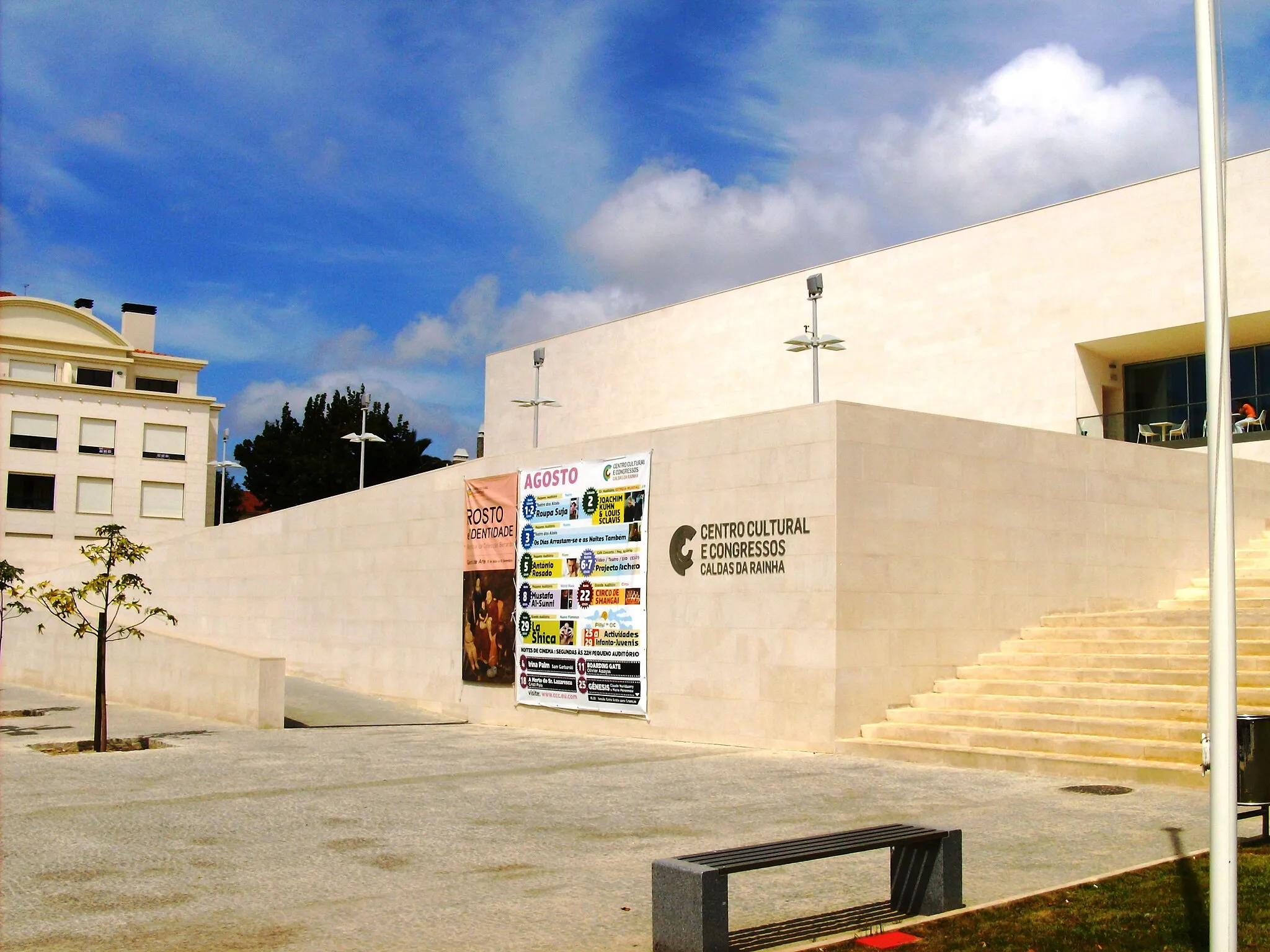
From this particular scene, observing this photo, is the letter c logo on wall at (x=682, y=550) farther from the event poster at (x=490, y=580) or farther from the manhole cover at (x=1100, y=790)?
the manhole cover at (x=1100, y=790)

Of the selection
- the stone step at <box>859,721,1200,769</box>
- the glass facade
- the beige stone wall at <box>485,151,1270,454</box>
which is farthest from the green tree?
the stone step at <box>859,721,1200,769</box>

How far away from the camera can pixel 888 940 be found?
19.3ft

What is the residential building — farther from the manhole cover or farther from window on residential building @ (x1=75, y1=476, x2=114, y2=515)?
the manhole cover

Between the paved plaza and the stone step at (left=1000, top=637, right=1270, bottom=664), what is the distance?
3878 mm

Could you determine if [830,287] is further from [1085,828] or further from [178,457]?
[178,457]

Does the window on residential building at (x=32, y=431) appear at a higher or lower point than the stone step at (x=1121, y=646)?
higher

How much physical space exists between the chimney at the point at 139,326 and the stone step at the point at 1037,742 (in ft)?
208

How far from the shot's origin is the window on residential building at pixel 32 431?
191ft

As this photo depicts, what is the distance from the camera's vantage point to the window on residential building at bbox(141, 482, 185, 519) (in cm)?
6225

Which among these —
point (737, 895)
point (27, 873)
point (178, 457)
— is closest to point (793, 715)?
point (737, 895)

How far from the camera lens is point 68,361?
2425 inches

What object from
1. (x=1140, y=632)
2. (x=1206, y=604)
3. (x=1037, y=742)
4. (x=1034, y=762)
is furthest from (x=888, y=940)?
(x=1206, y=604)

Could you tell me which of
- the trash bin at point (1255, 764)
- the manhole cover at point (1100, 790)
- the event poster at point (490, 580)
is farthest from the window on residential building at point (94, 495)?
the trash bin at point (1255, 764)

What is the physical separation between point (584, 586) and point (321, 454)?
53726 mm
